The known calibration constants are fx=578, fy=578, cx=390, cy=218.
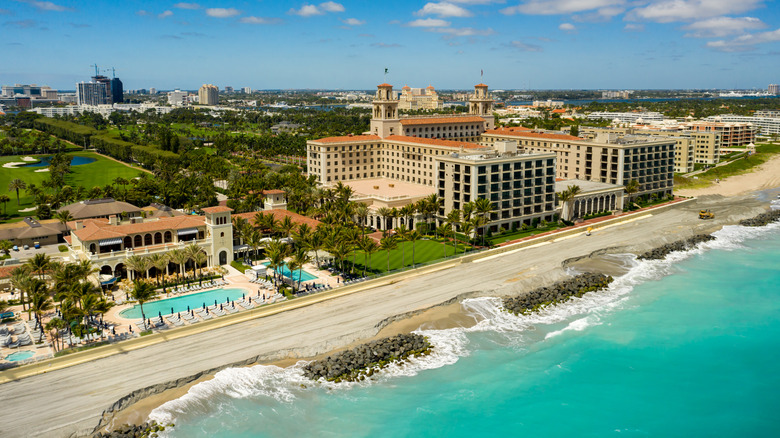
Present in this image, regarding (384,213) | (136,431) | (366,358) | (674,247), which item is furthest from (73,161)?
(674,247)

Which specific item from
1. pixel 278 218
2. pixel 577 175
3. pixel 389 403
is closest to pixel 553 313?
pixel 389 403

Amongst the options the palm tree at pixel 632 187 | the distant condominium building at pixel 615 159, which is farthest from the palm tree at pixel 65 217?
the palm tree at pixel 632 187

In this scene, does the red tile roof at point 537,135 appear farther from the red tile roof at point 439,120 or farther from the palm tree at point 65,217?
the palm tree at point 65,217

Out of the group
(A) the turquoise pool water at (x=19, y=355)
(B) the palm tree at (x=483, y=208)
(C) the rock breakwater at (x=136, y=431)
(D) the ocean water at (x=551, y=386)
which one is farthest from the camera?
(B) the palm tree at (x=483, y=208)

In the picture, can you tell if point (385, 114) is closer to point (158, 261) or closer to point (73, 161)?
point (158, 261)

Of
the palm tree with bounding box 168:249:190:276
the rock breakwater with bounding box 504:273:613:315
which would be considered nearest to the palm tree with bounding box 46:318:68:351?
the palm tree with bounding box 168:249:190:276
